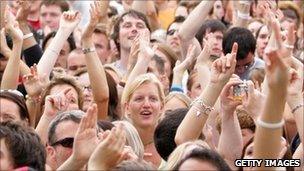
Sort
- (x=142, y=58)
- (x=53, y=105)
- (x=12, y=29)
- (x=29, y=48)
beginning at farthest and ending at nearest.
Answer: (x=29, y=48) → (x=142, y=58) → (x=12, y=29) → (x=53, y=105)

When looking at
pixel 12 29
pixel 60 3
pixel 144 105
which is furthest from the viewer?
pixel 60 3

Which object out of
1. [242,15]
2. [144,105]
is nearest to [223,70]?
[144,105]

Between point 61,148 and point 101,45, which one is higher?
point 61,148

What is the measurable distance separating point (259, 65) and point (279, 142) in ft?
13.3

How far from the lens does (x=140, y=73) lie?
8852 millimetres

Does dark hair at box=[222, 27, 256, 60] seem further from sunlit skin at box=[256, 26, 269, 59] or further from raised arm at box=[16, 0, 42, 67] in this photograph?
raised arm at box=[16, 0, 42, 67]

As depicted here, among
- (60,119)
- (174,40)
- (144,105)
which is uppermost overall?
(60,119)

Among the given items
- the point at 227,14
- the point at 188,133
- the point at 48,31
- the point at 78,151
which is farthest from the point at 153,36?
the point at 78,151

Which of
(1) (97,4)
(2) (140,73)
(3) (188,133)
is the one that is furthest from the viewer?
(1) (97,4)

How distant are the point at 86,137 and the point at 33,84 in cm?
246

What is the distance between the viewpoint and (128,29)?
10.6 m

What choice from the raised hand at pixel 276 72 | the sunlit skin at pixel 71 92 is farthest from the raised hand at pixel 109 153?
the sunlit skin at pixel 71 92

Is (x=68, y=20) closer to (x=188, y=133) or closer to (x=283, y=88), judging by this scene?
(x=188, y=133)

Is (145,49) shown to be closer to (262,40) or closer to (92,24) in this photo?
(92,24)
